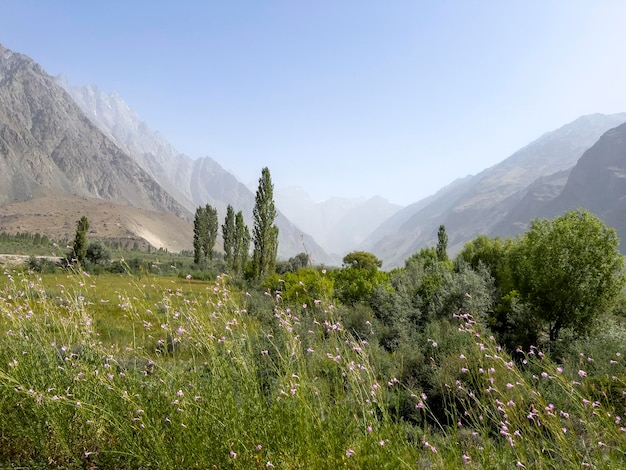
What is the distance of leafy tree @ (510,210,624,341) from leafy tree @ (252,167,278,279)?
26.2m

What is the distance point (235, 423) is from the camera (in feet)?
11.0

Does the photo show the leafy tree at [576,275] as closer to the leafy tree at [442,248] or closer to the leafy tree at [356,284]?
the leafy tree at [356,284]

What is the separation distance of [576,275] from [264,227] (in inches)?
1128

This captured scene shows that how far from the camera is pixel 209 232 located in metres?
72.1

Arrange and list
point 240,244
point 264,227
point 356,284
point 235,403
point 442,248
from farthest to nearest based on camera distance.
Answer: point 240,244, point 442,248, point 264,227, point 356,284, point 235,403

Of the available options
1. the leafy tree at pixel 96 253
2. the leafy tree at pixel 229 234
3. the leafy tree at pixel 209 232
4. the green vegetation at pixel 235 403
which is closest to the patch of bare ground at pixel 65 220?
the leafy tree at pixel 209 232

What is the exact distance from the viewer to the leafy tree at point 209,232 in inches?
2749

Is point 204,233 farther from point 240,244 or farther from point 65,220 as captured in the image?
point 65,220

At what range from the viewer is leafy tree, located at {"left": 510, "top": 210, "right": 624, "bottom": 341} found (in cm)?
1373

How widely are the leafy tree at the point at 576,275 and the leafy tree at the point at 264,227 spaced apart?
85.8 feet

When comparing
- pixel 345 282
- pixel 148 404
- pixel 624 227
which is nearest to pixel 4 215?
pixel 345 282

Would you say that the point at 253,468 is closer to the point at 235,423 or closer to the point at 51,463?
the point at 235,423

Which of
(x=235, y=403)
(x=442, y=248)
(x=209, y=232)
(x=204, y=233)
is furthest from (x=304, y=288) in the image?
(x=209, y=232)

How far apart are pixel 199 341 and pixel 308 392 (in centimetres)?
132
